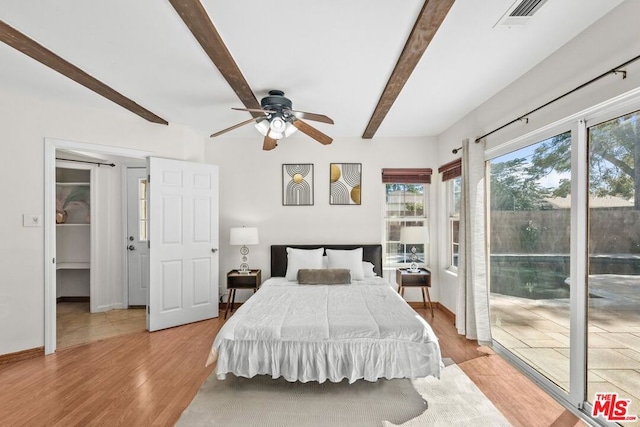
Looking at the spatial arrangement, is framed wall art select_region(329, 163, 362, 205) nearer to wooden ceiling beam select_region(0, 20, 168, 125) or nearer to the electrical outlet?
wooden ceiling beam select_region(0, 20, 168, 125)

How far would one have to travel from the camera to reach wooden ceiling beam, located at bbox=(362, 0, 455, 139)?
181cm

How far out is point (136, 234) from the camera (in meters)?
4.91

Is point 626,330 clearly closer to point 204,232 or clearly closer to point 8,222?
point 204,232

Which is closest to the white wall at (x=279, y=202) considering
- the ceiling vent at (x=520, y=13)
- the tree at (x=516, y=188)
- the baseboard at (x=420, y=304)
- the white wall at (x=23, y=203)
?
the baseboard at (x=420, y=304)

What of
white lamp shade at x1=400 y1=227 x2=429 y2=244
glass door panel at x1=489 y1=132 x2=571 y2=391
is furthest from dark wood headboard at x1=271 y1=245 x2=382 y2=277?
glass door panel at x1=489 y1=132 x2=571 y2=391

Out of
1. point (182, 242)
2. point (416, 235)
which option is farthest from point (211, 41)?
point (416, 235)

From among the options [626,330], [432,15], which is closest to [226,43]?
[432,15]

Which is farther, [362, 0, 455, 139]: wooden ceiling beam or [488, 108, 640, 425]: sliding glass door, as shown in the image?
[488, 108, 640, 425]: sliding glass door

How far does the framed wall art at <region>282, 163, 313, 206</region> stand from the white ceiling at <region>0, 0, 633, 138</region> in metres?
1.40

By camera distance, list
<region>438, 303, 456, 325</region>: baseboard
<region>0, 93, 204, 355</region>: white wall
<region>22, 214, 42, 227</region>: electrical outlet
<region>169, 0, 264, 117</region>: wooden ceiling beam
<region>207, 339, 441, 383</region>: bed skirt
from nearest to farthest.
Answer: <region>169, 0, 264, 117</region>: wooden ceiling beam → <region>207, 339, 441, 383</region>: bed skirt → <region>0, 93, 204, 355</region>: white wall → <region>22, 214, 42, 227</region>: electrical outlet → <region>438, 303, 456, 325</region>: baseboard

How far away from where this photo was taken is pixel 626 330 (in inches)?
77.2

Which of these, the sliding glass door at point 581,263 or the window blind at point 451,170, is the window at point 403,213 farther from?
the sliding glass door at point 581,263

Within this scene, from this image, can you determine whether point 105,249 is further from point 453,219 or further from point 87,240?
point 453,219

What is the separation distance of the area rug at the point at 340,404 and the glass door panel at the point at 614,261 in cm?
76
